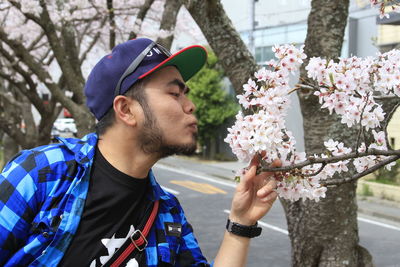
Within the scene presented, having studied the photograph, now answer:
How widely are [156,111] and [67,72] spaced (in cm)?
450

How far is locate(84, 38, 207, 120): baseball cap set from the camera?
5.37ft

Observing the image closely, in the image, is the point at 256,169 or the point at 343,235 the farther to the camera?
the point at 343,235

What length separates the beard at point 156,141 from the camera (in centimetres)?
162

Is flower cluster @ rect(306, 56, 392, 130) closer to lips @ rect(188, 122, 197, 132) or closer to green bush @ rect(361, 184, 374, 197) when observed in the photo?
lips @ rect(188, 122, 197, 132)

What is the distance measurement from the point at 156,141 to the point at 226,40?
2077 mm

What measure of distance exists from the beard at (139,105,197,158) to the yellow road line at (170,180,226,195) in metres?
10.9

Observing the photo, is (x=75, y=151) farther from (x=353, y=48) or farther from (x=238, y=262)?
(x=353, y=48)

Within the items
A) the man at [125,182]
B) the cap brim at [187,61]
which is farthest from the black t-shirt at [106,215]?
the cap brim at [187,61]

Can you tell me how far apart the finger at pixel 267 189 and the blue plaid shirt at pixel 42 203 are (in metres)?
0.43

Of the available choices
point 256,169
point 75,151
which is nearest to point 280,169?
point 256,169

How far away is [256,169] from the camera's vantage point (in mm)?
1553

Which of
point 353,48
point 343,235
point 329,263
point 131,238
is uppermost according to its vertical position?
point 353,48

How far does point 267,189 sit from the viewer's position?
159 centimetres

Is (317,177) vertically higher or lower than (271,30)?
lower
